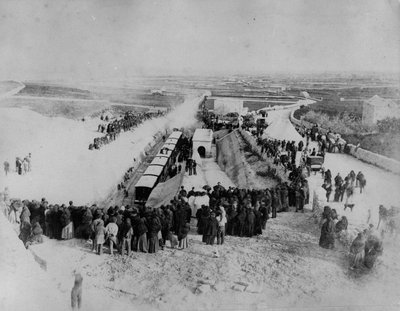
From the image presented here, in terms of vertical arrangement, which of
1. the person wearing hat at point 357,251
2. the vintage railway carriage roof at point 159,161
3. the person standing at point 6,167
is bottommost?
the person wearing hat at point 357,251

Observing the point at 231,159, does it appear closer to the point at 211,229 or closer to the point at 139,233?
the point at 211,229

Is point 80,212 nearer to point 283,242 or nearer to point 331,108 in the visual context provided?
point 283,242

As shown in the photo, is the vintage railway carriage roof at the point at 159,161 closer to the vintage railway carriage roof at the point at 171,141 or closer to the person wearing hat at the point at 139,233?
the vintage railway carriage roof at the point at 171,141

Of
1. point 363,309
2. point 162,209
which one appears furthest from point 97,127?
point 363,309

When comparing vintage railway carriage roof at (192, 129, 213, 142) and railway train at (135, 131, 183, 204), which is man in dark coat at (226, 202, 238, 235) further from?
railway train at (135, 131, 183, 204)

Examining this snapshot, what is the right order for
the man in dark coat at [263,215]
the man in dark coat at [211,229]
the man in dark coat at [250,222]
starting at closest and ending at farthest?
the man in dark coat at [211,229] < the man in dark coat at [250,222] < the man in dark coat at [263,215]

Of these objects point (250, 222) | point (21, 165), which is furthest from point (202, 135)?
point (21, 165)

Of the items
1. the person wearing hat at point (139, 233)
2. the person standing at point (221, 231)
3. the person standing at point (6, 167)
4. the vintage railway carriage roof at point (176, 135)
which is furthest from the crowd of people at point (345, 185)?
the person standing at point (6, 167)
